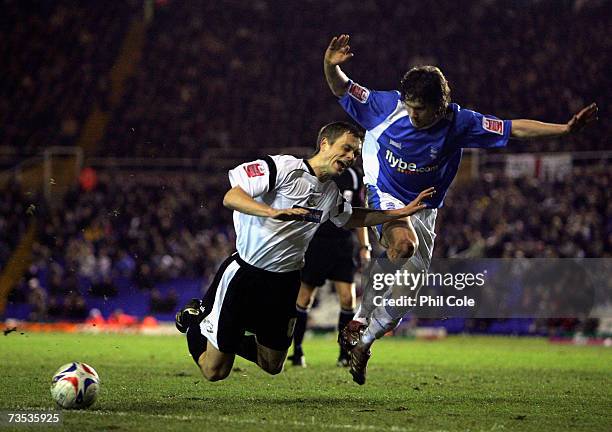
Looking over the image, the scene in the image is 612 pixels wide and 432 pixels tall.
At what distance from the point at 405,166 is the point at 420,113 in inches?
23.8

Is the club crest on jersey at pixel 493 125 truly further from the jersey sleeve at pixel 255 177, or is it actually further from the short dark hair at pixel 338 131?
the jersey sleeve at pixel 255 177

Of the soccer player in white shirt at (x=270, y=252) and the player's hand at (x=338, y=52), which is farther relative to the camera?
the player's hand at (x=338, y=52)

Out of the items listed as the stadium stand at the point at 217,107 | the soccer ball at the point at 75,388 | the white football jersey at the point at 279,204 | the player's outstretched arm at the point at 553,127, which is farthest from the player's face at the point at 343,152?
the stadium stand at the point at 217,107

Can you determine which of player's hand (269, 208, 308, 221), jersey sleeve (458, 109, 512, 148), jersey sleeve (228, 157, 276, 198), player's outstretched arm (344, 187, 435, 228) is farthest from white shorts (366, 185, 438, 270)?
player's hand (269, 208, 308, 221)

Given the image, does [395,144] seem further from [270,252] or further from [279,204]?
[270,252]

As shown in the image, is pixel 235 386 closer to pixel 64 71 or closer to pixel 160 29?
pixel 64 71

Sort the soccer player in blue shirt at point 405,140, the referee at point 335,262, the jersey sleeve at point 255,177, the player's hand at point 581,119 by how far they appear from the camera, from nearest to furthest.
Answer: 1. the jersey sleeve at point 255,177
2. the player's hand at point 581,119
3. the soccer player in blue shirt at point 405,140
4. the referee at point 335,262

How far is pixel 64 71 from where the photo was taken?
107ft

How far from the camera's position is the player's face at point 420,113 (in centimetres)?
782

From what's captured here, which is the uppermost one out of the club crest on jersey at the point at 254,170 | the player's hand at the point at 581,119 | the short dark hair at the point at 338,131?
the player's hand at the point at 581,119

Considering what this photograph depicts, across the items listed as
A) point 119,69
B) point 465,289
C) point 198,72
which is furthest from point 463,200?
point 119,69

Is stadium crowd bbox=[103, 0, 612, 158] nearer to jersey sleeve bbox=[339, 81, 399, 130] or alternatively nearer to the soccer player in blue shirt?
the soccer player in blue shirt

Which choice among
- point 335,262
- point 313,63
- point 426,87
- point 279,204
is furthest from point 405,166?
point 313,63

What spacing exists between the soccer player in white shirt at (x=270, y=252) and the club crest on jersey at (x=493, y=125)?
3.15ft
